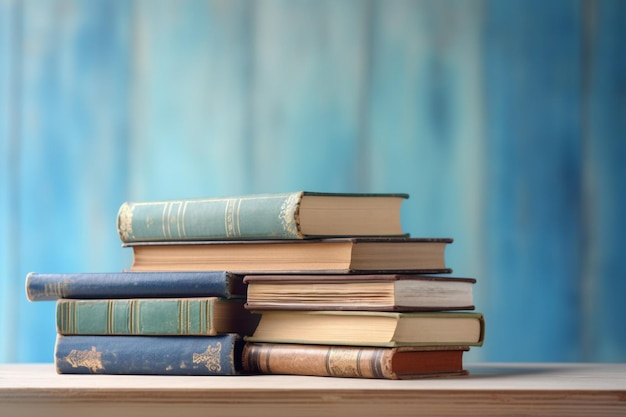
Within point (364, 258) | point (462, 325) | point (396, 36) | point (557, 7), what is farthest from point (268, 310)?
point (557, 7)

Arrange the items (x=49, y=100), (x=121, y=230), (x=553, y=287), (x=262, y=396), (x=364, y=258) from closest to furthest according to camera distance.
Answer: (x=262, y=396) → (x=364, y=258) → (x=121, y=230) → (x=553, y=287) → (x=49, y=100)

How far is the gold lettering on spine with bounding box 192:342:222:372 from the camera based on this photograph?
1.20 m

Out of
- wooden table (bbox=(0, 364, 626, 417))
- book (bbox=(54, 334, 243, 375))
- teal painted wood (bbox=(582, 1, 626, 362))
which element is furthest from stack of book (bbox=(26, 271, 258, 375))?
teal painted wood (bbox=(582, 1, 626, 362))

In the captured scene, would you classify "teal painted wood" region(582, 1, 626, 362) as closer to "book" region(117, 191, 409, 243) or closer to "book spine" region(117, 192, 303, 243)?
"book" region(117, 191, 409, 243)

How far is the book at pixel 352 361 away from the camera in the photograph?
3.65ft

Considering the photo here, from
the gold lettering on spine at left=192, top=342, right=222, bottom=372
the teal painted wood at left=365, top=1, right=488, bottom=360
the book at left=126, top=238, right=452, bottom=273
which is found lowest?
the gold lettering on spine at left=192, top=342, right=222, bottom=372

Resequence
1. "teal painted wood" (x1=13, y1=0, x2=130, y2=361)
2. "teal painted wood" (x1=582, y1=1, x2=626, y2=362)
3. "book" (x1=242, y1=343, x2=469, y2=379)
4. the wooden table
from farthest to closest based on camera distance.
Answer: "teal painted wood" (x1=13, y1=0, x2=130, y2=361) → "teal painted wood" (x1=582, y1=1, x2=626, y2=362) → "book" (x1=242, y1=343, x2=469, y2=379) → the wooden table

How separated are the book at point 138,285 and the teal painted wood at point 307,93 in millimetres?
595

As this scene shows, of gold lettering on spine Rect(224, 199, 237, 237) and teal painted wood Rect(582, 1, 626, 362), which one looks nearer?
gold lettering on spine Rect(224, 199, 237, 237)

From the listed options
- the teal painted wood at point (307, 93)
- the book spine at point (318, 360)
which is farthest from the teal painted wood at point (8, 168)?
the book spine at point (318, 360)

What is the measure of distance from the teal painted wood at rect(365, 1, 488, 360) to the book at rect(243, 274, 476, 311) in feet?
1.77

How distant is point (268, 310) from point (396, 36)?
78 centimetres

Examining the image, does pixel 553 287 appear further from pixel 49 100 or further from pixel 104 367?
pixel 49 100

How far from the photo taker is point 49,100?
6.20 ft
